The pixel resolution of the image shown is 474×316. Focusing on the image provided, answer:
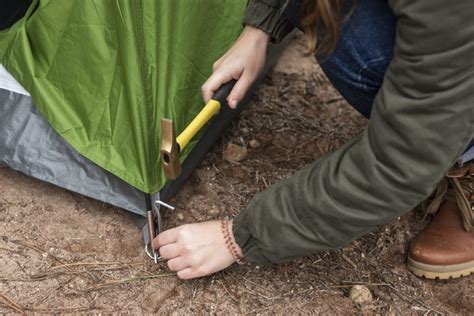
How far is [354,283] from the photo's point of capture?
1197 millimetres

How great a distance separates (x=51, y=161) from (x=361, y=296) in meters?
0.68

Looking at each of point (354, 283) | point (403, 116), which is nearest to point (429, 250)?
point (354, 283)

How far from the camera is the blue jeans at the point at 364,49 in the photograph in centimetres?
99

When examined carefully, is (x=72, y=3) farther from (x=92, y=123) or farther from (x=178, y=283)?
(x=178, y=283)

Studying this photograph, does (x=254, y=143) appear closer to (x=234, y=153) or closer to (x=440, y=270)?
(x=234, y=153)

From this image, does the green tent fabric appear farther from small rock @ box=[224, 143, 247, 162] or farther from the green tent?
small rock @ box=[224, 143, 247, 162]

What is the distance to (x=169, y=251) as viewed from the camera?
3.61 ft

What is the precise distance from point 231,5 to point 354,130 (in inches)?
18.3

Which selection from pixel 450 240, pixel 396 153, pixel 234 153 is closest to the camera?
pixel 396 153

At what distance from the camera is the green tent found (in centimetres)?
111

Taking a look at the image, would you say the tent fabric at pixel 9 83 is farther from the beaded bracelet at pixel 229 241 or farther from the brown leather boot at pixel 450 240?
the brown leather boot at pixel 450 240

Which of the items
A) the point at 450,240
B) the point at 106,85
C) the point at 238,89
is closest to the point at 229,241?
the point at 238,89

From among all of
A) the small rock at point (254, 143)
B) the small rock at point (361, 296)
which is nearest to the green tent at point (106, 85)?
the small rock at point (254, 143)

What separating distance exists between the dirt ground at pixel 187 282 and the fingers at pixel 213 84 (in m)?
0.29
